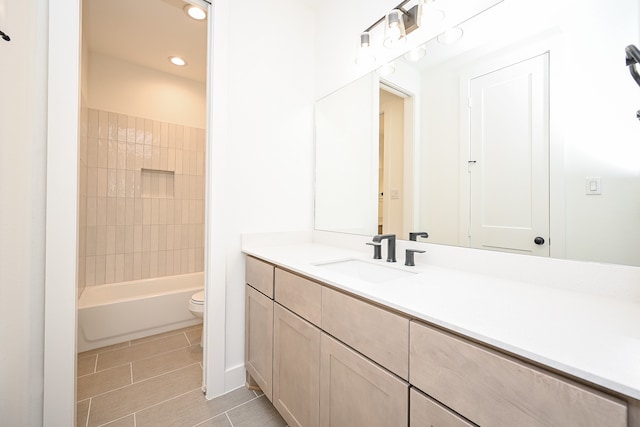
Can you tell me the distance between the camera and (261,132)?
173 centimetres

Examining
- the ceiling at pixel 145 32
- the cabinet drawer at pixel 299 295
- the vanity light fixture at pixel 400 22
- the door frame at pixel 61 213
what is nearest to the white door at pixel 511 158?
the vanity light fixture at pixel 400 22

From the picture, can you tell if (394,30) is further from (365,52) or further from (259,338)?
(259,338)

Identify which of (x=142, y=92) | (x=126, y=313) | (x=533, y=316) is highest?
(x=142, y=92)

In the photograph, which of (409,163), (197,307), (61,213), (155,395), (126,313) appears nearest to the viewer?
(61,213)

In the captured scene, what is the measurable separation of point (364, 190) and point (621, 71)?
112 centimetres

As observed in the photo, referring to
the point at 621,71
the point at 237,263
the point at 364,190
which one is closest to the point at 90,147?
the point at 237,263

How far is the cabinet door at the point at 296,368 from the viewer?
3.38 ft

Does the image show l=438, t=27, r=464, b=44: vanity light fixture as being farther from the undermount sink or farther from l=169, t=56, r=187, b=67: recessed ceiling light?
l=169, t=56, r=187, b=67: recessed ceiling light

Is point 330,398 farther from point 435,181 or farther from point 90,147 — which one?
point 90,147

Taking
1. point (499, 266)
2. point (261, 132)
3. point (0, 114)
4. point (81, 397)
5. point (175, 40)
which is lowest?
point (81, 397)

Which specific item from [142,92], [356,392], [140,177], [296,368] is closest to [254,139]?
[296,368]

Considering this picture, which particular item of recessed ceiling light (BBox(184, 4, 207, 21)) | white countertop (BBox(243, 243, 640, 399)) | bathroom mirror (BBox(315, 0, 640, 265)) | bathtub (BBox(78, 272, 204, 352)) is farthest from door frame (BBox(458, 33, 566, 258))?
bathtub (BBox(78, 272, 204, 352))

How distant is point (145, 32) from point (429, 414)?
126 inches

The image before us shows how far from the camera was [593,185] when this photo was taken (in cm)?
83
